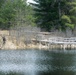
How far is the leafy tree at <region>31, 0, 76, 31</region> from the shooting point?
5253cm

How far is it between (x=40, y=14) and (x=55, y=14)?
2768 mm

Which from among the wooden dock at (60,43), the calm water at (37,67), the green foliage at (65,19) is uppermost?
the green foliage at (65,19)

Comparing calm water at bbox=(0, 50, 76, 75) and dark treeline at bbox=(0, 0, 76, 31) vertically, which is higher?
dark treeline at bbox=(0, 0, 76, 31)

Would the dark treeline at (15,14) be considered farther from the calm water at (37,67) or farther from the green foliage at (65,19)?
the calm water at (37,67)

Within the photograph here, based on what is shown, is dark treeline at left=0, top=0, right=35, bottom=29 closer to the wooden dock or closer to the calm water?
the wooden dock

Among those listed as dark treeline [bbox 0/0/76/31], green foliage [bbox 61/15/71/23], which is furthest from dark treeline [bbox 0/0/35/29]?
green foliage [bbox 61/15/71/23]

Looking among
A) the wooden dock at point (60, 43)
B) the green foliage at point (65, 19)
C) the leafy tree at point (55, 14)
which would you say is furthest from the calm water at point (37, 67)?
the leafy tree at point (55, 14)

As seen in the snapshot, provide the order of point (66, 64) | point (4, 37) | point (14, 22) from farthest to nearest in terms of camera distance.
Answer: point (14, 22)
point (4, 37)
point (66, 64)

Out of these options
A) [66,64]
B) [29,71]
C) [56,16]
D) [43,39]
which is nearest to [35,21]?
[56,16]

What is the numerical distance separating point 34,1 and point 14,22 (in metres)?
7.52

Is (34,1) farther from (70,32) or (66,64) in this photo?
(66,64)

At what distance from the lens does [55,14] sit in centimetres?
5384

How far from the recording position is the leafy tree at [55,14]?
52.5 metres

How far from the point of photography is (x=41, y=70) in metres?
26.8
